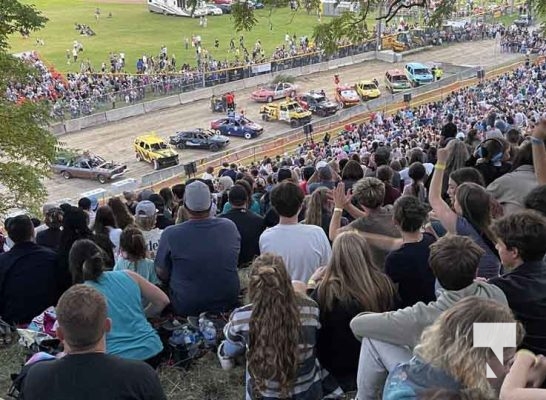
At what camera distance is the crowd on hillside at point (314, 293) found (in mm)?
3869

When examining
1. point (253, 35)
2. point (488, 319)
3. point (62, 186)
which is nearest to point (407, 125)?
point (62, 186)

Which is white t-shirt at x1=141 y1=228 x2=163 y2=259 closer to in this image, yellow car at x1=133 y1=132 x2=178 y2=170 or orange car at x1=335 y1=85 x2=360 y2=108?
yellow car at x1=133 y1=132 x2=178 y2=170

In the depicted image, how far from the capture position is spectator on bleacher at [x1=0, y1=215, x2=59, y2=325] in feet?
23.4

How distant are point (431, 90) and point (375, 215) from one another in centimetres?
4110

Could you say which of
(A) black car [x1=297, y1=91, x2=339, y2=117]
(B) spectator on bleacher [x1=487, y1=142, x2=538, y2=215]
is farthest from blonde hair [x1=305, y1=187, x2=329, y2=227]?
(A) black car [x1=297, y1=91, x2=339, y2=117]

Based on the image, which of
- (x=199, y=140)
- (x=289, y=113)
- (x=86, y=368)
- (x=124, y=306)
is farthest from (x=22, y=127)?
(x=289, y=113)

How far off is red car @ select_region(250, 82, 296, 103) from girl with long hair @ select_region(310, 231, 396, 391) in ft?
139

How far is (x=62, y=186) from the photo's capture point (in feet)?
111

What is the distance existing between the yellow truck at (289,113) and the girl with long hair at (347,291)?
36.4 metres

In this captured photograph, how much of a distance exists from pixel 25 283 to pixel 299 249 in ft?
9.25

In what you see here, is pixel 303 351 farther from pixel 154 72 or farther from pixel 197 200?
pixel 154 72

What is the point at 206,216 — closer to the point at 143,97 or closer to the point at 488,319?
the point at 488,319

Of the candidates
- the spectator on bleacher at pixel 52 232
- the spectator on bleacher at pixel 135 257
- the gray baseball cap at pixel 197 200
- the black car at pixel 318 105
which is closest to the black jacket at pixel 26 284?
the spectator on bleacher at pixel 135 257

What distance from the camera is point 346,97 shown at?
44781 millimetres
